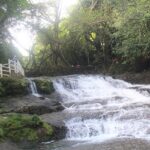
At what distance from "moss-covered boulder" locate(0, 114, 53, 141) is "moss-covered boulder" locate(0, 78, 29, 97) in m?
5.50

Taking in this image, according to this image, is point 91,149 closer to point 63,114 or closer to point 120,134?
point 120,134

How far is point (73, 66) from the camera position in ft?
108

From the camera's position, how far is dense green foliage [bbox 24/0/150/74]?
87.2ft

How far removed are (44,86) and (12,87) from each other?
2427mm

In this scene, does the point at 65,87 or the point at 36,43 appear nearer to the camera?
the point at 65,87

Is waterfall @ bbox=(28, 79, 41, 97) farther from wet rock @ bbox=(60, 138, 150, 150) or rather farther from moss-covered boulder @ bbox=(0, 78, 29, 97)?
wet rock @ bbox=(60, 138, 150, 150)

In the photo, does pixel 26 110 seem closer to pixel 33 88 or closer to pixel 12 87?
pixel 12 87

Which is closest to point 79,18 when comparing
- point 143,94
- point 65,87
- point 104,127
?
point 65,87

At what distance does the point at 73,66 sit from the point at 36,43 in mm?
4155

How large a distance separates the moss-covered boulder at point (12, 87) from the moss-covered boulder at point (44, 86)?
130 cm

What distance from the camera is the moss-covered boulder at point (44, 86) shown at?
68.1 ft

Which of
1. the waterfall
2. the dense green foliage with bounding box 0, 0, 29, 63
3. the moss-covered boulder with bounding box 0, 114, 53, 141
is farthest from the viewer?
the waterfall

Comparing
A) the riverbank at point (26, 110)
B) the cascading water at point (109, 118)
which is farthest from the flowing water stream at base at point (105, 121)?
the riverbank at point (26, 110)

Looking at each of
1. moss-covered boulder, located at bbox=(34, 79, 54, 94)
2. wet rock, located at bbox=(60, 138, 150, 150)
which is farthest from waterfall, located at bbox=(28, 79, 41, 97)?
wet rock, located at bbox=(60, 138, 150, 150)
